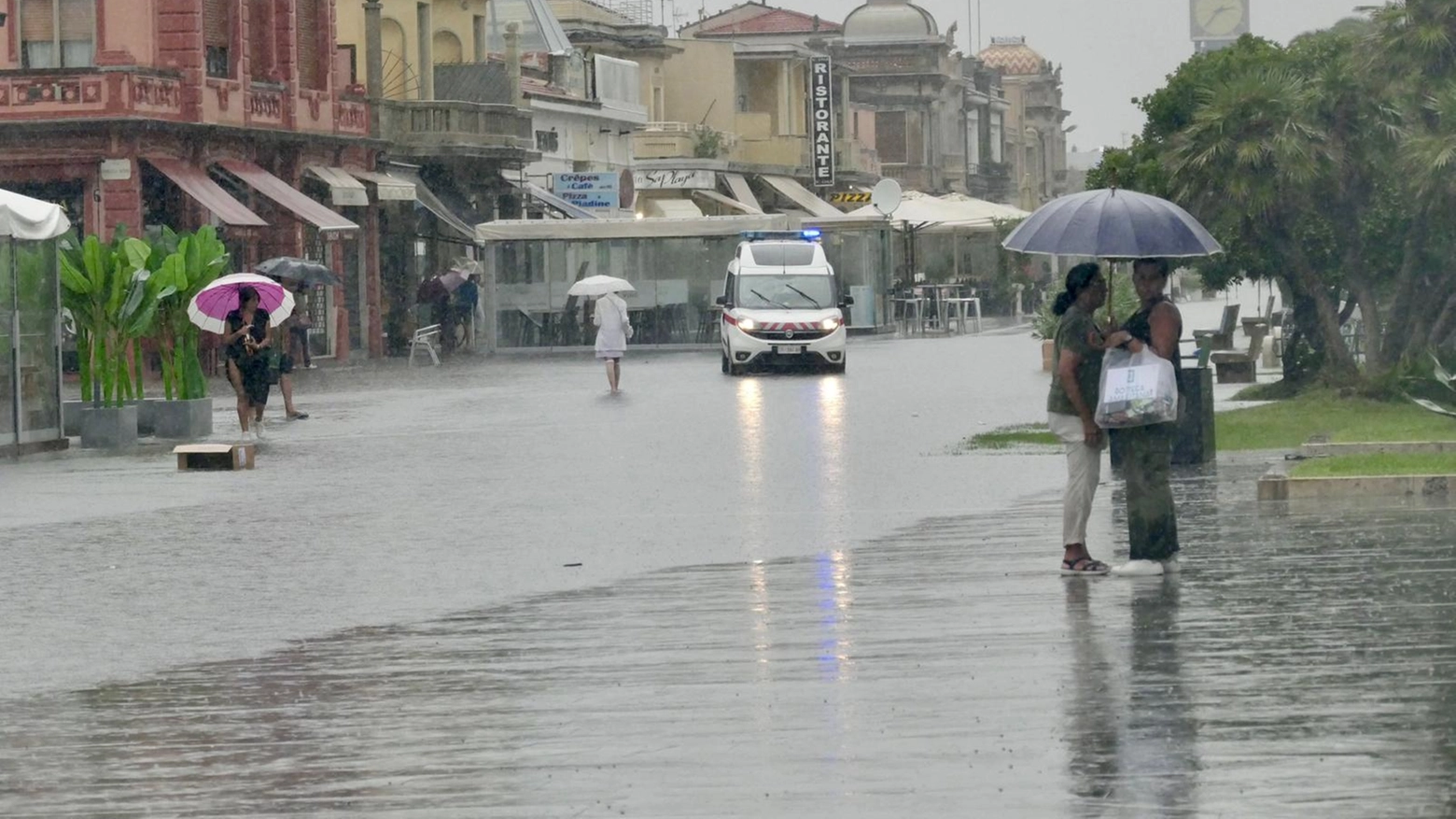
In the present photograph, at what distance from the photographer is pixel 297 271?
34.8 m

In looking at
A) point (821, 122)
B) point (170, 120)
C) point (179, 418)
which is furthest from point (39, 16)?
point (821, 122)

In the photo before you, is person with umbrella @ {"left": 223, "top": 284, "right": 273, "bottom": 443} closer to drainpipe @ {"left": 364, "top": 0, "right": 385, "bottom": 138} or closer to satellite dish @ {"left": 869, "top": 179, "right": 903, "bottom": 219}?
→ drainpipe @ {"left": 364, "top": 0, "right": 385, "bottom": 138}

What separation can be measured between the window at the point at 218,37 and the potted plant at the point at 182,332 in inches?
746

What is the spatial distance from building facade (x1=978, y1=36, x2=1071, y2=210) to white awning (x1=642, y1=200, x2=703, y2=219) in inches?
2721

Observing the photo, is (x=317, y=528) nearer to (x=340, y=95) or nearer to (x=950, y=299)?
(x=340, y=95)

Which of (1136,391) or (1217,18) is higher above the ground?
(1217,18)

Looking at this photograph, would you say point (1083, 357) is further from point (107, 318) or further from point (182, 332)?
point (182, 332)

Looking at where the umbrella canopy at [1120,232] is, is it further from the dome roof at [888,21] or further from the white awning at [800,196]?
the dome roof at [888,21]

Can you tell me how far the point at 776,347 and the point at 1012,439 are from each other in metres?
17.3

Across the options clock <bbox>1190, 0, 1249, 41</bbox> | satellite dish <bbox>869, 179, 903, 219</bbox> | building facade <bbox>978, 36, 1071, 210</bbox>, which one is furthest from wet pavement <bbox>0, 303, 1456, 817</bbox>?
building facade <bbox>978, 36, 1071, 210</bbox>

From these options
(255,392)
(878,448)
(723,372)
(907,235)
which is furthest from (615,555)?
(907,235)

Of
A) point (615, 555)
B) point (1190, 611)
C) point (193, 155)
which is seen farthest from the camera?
point (193, 155)

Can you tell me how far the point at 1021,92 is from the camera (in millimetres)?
145000

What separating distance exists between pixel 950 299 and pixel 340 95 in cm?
1824
